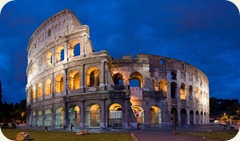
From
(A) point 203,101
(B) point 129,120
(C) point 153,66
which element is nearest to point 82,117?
(B) point 129,120

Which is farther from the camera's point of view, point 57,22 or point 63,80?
point 57,22

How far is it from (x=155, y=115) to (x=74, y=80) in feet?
39.5

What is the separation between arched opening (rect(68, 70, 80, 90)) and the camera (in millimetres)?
38041

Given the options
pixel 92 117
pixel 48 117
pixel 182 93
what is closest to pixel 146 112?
pixel 92 117

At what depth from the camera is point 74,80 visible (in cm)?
3944

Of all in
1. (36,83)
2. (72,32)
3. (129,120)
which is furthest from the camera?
(36,83)

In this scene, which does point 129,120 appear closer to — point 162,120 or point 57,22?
point 162,120

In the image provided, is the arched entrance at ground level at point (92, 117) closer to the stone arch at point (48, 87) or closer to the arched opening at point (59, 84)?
the arched opening at point (59, 84)

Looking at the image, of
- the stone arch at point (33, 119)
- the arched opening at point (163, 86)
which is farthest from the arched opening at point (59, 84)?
the arched opening at point (163, 86)

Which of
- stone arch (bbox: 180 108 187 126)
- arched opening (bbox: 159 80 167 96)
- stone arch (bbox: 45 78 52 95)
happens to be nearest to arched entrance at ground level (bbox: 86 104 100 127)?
Answer: stone arch (bbox: 45 78 52 95)

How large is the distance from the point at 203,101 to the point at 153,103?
72.7ft

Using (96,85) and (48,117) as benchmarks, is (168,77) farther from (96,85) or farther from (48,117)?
(48,117)

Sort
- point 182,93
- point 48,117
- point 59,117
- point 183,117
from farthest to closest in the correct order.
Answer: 1. point 182,93
2. point 183,117
3. point 48,117
4. point 59,117

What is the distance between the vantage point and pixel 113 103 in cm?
3366
